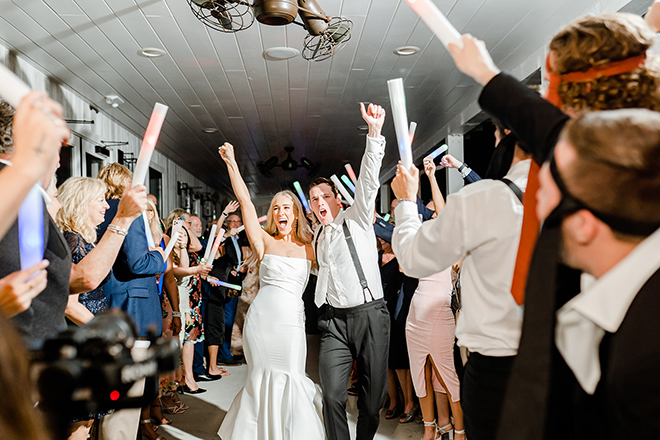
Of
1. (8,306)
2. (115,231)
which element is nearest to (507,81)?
(8,306)

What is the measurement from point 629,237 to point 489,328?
0.62m

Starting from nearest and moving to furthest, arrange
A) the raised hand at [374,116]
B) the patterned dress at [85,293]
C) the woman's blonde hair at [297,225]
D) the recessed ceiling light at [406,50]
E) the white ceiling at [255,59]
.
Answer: the raised hand at [374,116], the patterned dress at [85,293], the woman's blonde hair at [297,225], the white ceiling at [255,59], the recessed ceiling light at [406,50]

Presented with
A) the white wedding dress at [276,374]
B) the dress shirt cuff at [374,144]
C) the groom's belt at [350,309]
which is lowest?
the white wedding dress at [276,374]

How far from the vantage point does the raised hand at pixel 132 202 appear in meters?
1.52

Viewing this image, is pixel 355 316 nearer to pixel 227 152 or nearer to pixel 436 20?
pixel 227 152

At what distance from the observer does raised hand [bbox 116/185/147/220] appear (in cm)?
152

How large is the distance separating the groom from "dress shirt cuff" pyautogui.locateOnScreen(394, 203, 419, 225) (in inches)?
42.6

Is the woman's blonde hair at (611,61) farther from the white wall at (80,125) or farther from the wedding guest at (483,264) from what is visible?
the white wall at (80,125)

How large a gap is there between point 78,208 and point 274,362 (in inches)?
53.0

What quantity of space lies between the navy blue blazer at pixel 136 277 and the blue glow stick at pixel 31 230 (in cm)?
138

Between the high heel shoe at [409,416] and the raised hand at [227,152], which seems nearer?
the raised hand at [227,152]

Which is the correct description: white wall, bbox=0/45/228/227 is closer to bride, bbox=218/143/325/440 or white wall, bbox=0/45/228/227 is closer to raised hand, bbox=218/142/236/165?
raised hand, bbox=218/142/236/165

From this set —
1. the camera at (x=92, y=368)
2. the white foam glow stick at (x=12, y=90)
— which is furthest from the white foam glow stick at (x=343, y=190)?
the camera at (x=92, y=368)

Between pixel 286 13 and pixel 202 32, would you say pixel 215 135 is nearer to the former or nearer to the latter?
pixel 202 32
